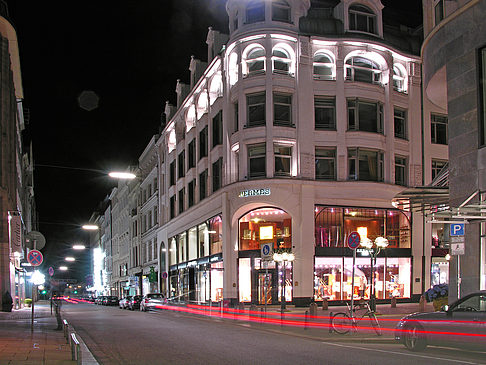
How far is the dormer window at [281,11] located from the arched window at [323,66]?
3237mm

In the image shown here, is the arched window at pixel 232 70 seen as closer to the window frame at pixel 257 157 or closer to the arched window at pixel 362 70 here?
the window frame at pixel 257 157

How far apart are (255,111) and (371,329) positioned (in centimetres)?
2120

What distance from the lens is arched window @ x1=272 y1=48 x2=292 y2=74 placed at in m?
38.3

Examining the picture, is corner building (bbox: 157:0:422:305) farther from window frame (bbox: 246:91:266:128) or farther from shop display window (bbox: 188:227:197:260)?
shop display window (bbox: 188:227:197:260)

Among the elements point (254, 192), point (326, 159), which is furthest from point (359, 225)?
point (254, 192)

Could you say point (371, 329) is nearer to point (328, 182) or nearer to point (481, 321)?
point (481, 321)

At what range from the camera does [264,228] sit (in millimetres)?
39062

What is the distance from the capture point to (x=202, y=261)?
47.0m

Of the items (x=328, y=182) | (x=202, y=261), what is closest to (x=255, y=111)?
(x=328, y=182)

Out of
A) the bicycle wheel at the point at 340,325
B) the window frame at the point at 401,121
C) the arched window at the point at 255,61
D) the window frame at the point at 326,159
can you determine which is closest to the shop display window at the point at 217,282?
the window frame at the point at 326,159

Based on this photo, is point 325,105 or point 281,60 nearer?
point 281,60

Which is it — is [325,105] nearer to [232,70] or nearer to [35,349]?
[232,70]

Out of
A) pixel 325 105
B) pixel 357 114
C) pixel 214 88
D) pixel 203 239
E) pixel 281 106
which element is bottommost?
pixel 203 239

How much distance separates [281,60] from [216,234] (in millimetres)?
13678
